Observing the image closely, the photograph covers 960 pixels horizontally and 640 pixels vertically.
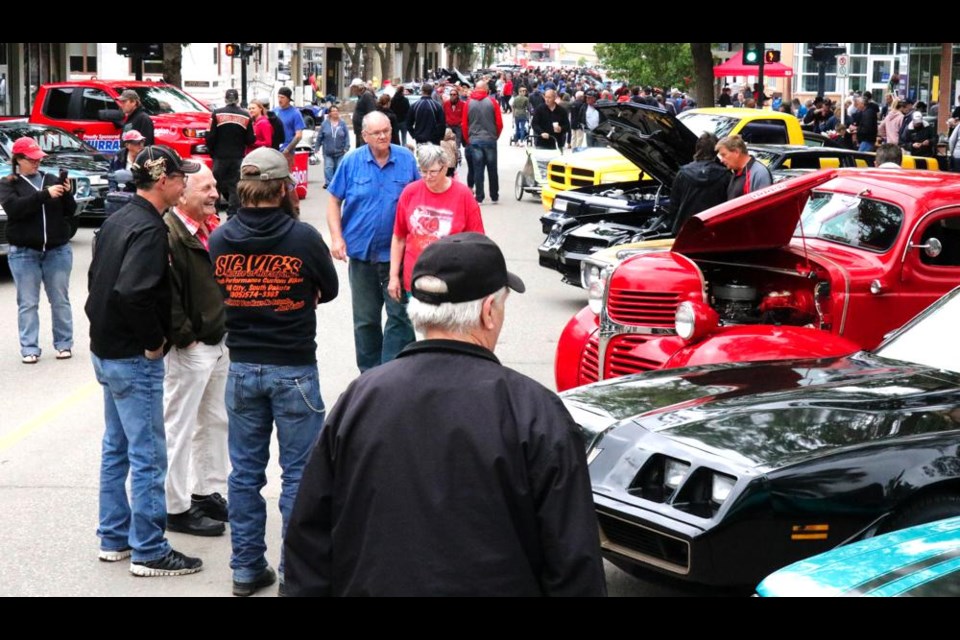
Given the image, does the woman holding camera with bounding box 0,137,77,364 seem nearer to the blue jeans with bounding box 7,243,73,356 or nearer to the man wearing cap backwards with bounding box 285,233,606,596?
the blue jeans with bounding box 7,243,73,356

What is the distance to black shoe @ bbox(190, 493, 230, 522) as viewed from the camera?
279 inches

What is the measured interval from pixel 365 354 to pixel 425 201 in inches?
48.2

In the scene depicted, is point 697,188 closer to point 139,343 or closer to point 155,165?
point 155,165

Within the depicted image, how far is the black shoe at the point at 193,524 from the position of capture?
6.89 metres

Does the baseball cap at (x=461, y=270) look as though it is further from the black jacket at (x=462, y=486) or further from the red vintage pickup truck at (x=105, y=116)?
the red vintage pickup truck at (x=105, y=116)

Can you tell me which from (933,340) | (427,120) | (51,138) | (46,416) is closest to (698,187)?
(933,340)

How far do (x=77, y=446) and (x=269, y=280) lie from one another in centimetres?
337

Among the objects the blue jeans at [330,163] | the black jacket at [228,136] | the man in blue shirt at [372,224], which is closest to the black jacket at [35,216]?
the man in blue shirt at [372,224]

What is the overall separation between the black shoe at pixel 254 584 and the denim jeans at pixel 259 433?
2 cm

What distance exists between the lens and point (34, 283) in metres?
11.0

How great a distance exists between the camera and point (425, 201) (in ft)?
28.2

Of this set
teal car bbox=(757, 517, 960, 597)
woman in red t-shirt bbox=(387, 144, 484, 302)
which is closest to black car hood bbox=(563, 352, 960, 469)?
teal car bbox=(757, 517, 960, 597)
